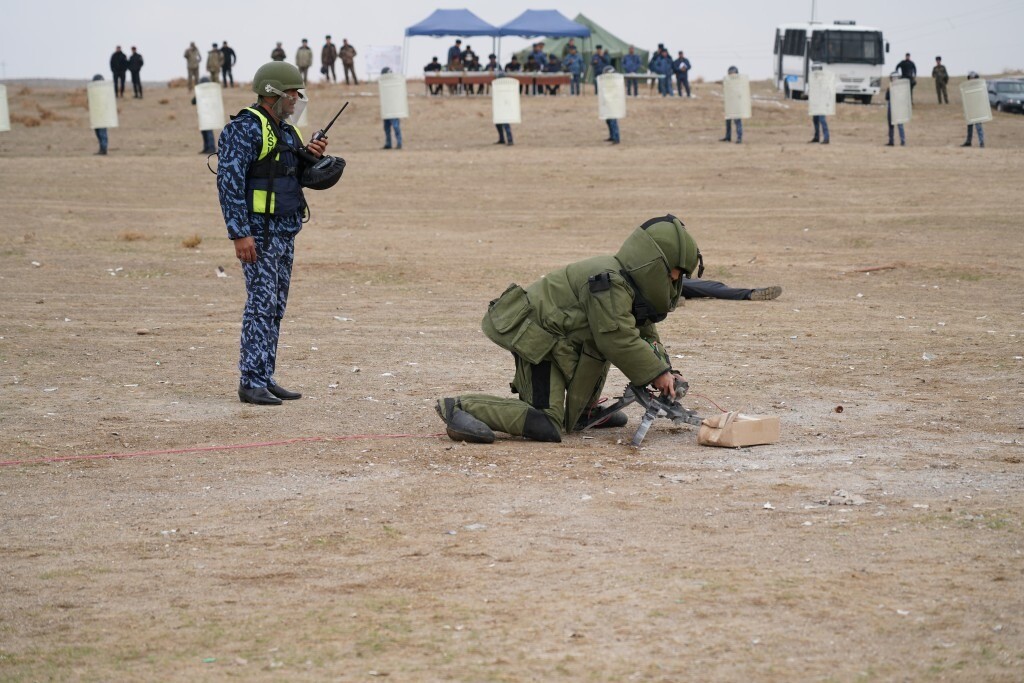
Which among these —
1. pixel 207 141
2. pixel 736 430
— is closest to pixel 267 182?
pixel 736 430

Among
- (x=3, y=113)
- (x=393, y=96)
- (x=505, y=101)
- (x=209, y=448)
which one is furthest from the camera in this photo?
(x=3, y=113)

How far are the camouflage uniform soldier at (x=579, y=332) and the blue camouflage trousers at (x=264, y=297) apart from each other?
4.74 ft

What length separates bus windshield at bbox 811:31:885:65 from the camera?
3741cm

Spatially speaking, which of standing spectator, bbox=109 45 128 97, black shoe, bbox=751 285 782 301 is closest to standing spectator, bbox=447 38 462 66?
standing spectator, bbox=109 45 128 97

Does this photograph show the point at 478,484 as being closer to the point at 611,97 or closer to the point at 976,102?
the point at 611,97

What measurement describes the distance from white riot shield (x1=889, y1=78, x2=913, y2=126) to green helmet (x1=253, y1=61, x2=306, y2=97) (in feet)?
65.7

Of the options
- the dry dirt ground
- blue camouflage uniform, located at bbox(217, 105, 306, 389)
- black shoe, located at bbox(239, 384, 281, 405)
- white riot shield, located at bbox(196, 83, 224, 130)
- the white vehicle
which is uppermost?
the white vehicle

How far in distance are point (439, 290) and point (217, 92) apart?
1358cm

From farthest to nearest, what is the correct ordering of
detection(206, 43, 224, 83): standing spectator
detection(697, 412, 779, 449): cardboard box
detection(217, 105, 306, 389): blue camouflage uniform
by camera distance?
detection(206, 43, 224, 83): standing spectator, detection(217, 105, 306, 389): blue camouflage uniform, detection(697, 412, 779, 449): cardboard box

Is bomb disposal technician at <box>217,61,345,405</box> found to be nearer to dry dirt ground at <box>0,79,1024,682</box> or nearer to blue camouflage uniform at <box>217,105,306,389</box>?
blue camouflage uniform at <box>217,105,306,389</box>

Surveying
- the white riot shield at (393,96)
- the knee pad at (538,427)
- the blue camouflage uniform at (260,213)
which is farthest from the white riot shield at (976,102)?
the knee pad at (538,427)

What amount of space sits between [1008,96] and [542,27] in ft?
45.1

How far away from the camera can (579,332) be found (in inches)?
278

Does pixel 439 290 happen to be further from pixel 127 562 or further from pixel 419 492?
pixel 127 562
